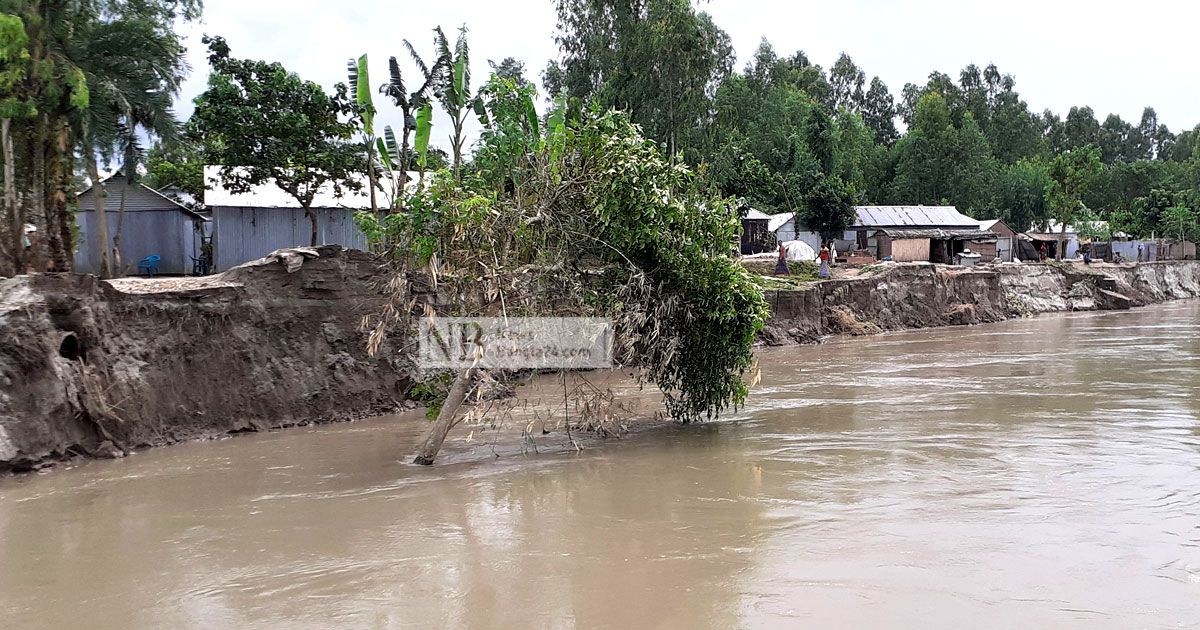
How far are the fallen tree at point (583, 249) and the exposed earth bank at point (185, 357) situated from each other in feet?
10.7

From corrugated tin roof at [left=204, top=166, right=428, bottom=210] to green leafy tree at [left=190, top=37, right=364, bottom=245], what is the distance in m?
0.49

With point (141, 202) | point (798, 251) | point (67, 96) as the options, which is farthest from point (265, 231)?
point (798, 251)

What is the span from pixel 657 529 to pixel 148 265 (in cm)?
2086

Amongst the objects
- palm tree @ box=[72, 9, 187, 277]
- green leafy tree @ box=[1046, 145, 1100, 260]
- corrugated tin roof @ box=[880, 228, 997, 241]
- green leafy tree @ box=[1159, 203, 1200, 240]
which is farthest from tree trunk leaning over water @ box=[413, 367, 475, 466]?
green leafy tree @ box=[1159, 203, 1200, 240]

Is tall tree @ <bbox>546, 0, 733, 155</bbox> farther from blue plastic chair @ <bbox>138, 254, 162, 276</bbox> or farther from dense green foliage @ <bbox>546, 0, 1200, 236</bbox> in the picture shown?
blue plastic chair @ <bbox>138, 254, 162, 276</bbox>

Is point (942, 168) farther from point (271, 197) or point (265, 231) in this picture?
point (265, 231)

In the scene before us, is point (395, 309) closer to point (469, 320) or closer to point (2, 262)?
point (469, 320)

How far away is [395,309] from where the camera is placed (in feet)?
35.1

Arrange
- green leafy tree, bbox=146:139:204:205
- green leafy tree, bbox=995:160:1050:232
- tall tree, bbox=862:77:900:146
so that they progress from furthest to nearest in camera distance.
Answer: tall tree, bbox=862:77:900:146, green leafy tree, bbox=995:160:1050:232, green leafy tree, bbox=146:139:204:205

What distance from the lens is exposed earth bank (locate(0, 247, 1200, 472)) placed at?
11430 millimetres

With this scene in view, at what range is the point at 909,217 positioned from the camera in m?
45.9

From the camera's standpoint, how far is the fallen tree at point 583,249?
10.6 meters

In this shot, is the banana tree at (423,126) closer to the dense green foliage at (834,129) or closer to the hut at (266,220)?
the dense green foliage at (834,129)

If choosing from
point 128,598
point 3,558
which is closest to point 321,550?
point 128,598
